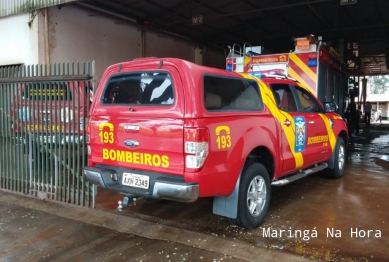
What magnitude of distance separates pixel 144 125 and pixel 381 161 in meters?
7.27

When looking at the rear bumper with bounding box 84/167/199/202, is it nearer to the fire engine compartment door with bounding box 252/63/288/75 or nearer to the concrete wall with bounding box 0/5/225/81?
the fire engine compartment door with bounding box 252/63/288/75

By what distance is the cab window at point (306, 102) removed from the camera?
17.2ft

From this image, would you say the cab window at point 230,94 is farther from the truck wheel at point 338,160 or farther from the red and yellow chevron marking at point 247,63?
the red and yellow chevron marking at point 247,63

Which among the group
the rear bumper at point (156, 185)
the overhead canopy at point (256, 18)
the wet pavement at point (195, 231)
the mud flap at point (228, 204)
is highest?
the overhead canopy at point (256, 18)

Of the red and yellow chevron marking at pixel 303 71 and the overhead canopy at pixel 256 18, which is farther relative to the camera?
the overhead canopy at pixel 256 18

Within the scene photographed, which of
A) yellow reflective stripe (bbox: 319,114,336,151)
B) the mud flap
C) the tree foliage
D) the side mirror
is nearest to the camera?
the mud flap

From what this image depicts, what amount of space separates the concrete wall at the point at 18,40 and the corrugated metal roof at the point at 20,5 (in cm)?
15

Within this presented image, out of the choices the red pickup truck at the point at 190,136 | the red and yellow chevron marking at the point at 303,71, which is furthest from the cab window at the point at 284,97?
the red and yellow chevron marking at the point at 303,71

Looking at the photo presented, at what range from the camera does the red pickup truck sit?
10.8 ft

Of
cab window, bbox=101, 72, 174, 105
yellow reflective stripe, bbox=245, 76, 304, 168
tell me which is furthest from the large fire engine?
cab window, bbox=101, 72, 174, 105

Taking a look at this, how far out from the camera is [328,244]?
364 centimetres

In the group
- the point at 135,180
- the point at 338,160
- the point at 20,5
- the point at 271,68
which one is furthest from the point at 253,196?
the point at 20,5

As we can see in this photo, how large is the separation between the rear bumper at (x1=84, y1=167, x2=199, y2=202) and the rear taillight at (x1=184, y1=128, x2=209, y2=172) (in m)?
0.19

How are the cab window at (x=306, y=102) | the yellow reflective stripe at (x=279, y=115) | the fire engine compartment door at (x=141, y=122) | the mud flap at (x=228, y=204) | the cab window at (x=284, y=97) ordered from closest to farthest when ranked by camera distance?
the fire engine compartment door at (x=141, y=122) < the mud flap at (x=228, y=204) < the yellow reflective stripe at (x=279, y=115) < the cab window at (x=284, y=97) < the cab window at (x=306, y=102)
